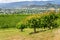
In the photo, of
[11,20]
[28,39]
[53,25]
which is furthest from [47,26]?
[11,20]

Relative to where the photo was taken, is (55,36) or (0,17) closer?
(55,36)

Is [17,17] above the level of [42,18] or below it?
below

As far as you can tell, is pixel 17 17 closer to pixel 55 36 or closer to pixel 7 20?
pixel 7 20

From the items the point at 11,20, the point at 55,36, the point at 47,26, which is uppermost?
the point at 55,36

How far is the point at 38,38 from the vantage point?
22281 millimetres

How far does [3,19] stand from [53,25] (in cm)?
2162

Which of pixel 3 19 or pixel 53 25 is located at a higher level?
pixel 53 25

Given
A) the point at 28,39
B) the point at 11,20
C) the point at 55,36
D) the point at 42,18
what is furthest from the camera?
the point at 11,20

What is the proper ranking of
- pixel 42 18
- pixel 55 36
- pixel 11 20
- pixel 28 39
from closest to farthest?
pixel 55 36 < pixel 28 39 < pixel 42 18 < pixel 11 20

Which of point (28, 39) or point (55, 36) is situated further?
point (28, 39)

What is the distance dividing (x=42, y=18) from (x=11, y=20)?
21.8m

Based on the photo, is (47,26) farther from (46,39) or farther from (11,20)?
(11,20)

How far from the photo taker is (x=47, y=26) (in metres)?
32.1

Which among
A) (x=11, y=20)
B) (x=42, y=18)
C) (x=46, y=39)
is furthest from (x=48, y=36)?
(x=11, y=20)
